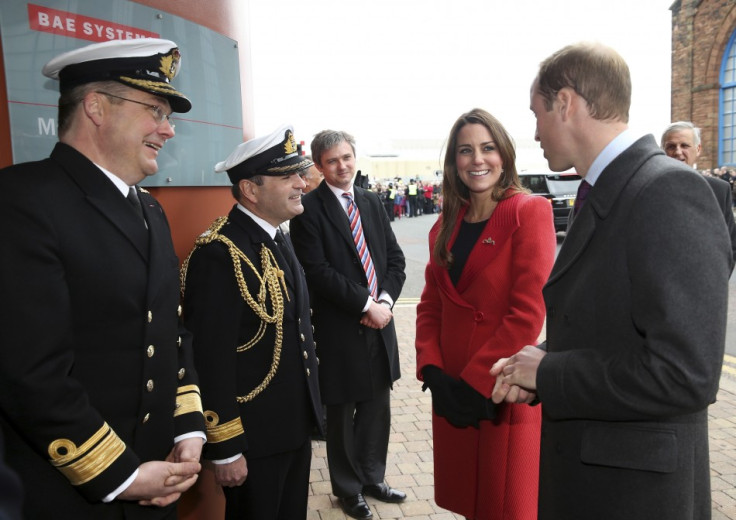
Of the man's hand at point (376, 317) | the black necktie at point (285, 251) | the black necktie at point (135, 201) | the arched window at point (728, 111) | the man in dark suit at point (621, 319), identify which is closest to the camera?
the man in dark suit at point (621, 319)

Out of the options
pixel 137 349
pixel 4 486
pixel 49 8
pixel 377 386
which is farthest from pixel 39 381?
pixel 377 386

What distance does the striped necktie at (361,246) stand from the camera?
12.7ft

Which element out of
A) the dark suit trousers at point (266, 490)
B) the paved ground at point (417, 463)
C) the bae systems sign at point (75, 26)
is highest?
the bae systems sign at point (75, 26)

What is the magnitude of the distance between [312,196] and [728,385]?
178 inches

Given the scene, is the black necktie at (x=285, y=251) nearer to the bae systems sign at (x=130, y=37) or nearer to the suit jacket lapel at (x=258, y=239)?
the suit jacket lapel at (x=258, y=239)

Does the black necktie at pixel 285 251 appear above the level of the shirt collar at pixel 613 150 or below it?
below

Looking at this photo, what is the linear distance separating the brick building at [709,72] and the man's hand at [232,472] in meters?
29.2

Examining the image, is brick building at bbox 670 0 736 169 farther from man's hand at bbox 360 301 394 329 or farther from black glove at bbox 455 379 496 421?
black glove at bbox 455 379 496 421

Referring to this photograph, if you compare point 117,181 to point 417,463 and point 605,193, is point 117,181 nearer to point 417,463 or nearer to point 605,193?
point 605,193

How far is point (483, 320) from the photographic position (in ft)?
8.77

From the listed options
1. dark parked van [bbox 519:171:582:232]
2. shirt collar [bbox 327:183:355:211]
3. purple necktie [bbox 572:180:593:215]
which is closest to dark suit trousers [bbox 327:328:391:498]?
shirt collar [bbox 327:183:355:211]

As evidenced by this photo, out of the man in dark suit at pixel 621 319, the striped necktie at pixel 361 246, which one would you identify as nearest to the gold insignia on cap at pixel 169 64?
the man in dark suit at pixel 621 319

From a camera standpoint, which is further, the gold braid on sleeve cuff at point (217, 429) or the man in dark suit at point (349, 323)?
the man in dark suit at point (349, 323)

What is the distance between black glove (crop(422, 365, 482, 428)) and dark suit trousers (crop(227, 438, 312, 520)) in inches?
25.3
